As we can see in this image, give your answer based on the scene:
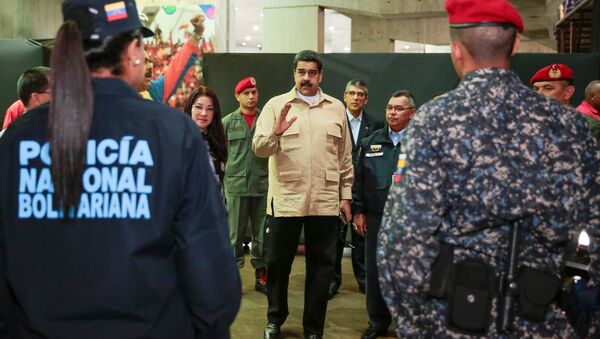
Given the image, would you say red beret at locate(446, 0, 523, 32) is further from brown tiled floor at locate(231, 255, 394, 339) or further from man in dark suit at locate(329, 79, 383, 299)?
man in dark suit at locate(329, 79, 383, 299)

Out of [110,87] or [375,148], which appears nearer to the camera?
[110,87]

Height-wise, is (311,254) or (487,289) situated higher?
(487,289)

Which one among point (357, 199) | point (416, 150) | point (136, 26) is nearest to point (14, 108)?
point (357, 199)

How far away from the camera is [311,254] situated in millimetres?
3885

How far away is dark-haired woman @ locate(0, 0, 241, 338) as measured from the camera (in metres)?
1.42

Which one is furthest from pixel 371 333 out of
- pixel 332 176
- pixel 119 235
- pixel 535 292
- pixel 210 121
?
pixel 119 235

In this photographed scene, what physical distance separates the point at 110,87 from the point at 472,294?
99cm

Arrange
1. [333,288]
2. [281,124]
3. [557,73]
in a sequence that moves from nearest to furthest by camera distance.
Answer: [281,124] < [557,73] < [333,288]

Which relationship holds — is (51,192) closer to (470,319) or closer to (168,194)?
(168,194)

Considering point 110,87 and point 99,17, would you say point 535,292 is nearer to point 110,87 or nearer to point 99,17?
point 110,87

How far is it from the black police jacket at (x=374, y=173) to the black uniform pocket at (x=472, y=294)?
2.34 metres

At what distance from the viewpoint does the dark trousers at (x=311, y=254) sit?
12.7ft

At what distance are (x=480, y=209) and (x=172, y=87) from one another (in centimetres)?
555

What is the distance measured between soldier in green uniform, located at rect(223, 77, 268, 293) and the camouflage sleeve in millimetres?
4007
